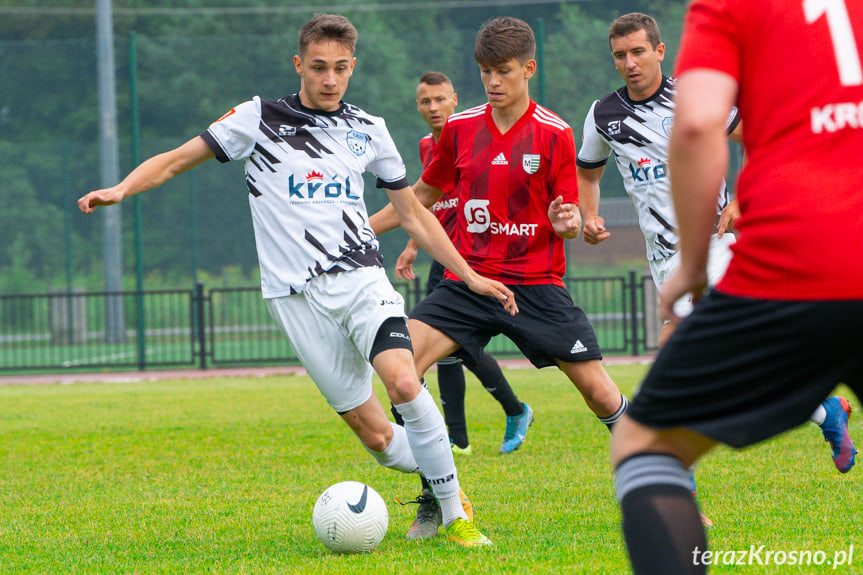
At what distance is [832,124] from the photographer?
6.67 ft

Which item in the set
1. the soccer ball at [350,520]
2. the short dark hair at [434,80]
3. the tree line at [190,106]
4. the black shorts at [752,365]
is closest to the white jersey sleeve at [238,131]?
the soccer ball at [350,520]

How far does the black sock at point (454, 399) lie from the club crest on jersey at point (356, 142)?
2495 millimetres

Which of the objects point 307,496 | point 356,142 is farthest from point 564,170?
point 307,496

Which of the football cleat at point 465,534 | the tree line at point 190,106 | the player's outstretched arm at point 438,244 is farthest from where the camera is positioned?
the tree line at point 190,106

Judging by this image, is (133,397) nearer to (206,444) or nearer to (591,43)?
(206,444)

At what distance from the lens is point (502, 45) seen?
5008 millimetres

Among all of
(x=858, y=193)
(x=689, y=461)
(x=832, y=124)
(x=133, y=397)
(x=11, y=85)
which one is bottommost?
(x=133, y=397)

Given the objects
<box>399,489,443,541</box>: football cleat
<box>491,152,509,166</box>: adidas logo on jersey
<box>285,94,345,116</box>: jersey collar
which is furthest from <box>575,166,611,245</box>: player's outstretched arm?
<box>399,489,443,541</box>: football cleat

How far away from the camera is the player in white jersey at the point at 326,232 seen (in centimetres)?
448

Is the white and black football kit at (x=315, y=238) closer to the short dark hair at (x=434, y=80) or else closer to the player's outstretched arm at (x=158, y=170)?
the player's outstretched arm at (x=158, y=170)

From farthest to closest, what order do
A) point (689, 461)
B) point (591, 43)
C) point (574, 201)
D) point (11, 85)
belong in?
1. point (11, 85)
2. point (591, 43)
3. point (574, 201)
4. point (689, 461)

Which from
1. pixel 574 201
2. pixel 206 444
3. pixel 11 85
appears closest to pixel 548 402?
pixel 206 444

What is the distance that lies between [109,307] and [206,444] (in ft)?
35.0

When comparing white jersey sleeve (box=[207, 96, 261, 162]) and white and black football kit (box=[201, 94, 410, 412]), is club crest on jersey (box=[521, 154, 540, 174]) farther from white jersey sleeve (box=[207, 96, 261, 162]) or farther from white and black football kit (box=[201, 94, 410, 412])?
white jersey sleeve (box=[207, 96, 261, 162])
